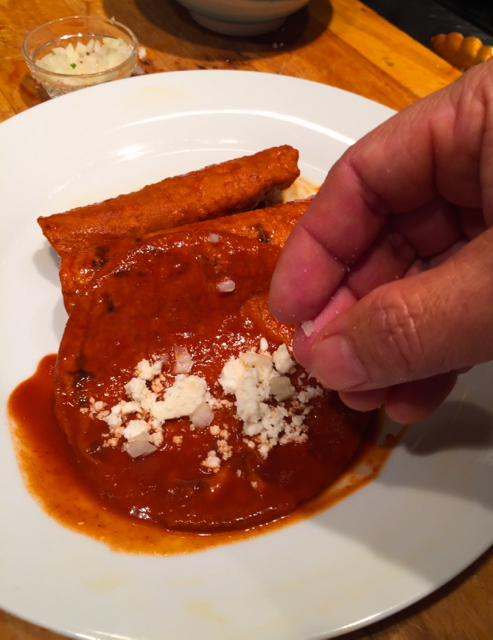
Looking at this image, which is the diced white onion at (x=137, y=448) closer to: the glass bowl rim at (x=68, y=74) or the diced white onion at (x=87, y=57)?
the glass bowl rim at (x=68, y=74)

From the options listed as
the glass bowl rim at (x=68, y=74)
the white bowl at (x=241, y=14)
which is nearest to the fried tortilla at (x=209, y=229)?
the glass bowl rim at (x=68, y=74)

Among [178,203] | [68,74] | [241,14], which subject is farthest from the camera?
[241,14]

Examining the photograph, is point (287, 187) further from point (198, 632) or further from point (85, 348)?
point (198, 632)

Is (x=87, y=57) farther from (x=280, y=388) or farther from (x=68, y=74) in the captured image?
(x=280, y=388)

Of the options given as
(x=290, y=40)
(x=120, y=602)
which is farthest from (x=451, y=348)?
(x=290, y=40)

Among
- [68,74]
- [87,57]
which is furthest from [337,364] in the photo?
[87,57]
